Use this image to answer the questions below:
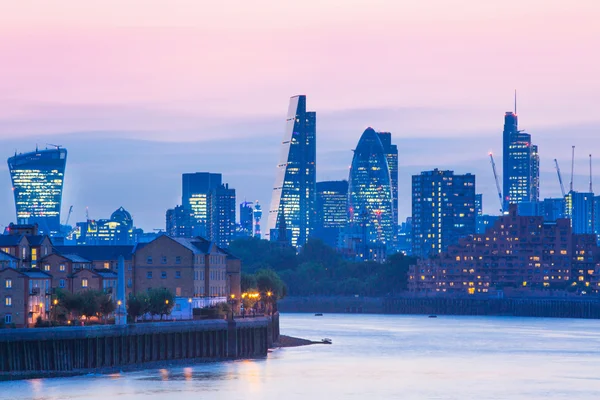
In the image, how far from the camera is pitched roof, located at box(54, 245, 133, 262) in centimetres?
16438

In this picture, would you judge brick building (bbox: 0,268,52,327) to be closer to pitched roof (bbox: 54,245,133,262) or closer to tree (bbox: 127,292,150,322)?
tree (bbox: 127,292,150,322)

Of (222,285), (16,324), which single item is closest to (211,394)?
(16,324)

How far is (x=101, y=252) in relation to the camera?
544 feet

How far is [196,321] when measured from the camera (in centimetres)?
14000

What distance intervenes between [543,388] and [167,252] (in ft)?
161

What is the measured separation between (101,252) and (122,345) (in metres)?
37.8

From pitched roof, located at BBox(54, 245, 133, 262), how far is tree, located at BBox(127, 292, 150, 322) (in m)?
17.9

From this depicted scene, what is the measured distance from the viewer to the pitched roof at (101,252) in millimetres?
164375

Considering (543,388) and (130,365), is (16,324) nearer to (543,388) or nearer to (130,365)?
(130,365)

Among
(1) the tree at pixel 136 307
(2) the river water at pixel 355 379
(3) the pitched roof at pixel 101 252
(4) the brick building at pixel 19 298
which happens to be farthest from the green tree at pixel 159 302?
(4) the brick building at pixel 19 298

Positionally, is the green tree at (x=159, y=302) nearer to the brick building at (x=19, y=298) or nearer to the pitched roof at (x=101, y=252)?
the pitched roof at (x=101, y=252)

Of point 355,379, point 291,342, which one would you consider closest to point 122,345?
point 355,379

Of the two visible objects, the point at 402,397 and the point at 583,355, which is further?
the point at 583,355

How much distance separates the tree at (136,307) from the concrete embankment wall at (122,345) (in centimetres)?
695
